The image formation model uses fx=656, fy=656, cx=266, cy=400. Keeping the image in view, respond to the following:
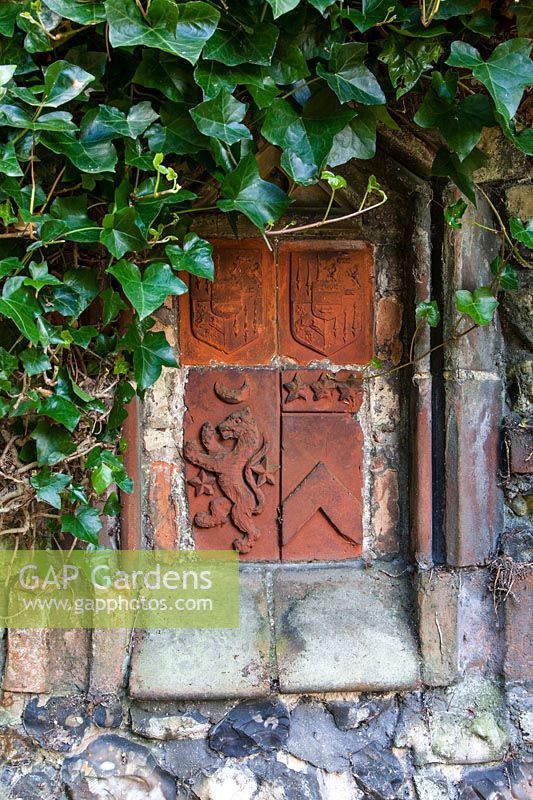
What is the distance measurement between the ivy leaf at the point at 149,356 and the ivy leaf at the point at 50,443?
0.74ft

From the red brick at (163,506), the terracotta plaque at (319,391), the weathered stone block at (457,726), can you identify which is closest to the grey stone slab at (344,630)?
the weathered stone block at (457,726)

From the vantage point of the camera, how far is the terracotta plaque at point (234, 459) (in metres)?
1.93

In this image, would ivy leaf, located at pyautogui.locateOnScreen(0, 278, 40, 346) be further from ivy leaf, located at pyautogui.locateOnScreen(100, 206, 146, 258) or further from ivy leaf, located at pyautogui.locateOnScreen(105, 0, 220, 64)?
ivy leaf, located at pyautogui.locateOnScreen(105, 0, 220, 64)

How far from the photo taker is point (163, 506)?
1.93 m

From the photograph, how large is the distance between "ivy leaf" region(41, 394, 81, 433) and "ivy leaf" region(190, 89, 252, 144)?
67 centimetres

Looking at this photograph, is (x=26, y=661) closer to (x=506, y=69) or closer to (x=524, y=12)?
(x=506, y=69)

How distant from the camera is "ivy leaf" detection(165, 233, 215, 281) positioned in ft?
4.66

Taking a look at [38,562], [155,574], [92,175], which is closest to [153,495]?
[155,574]

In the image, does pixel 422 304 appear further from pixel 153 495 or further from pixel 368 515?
pixel 153 495

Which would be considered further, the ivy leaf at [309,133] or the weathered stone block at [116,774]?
the weathered stone block at [116,774]

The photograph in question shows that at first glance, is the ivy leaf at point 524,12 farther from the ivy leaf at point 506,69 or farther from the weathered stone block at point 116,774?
the weathered stone block at point 116,774

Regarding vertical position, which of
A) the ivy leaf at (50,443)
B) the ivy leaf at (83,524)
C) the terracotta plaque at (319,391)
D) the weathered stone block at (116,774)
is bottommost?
the weathered stone block at (116,774)

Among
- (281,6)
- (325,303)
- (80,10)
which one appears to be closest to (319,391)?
(325,303)

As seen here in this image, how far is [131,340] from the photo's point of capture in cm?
155
